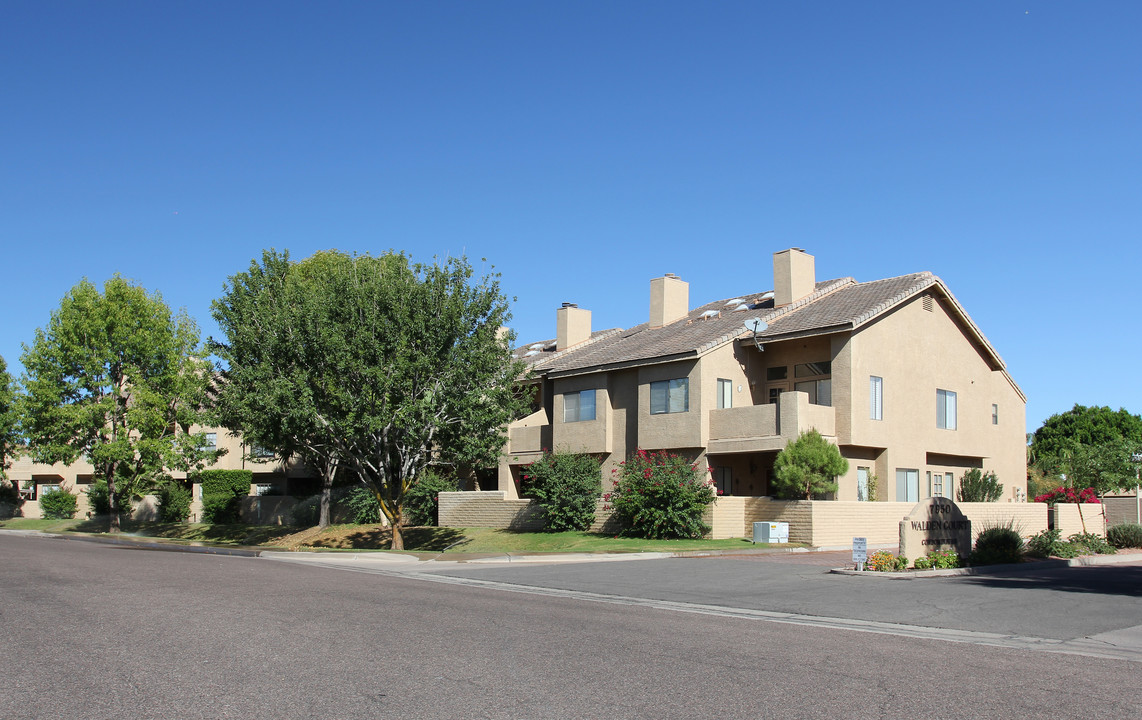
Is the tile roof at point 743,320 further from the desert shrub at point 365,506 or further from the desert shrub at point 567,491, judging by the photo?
the desert shrub at point 365,506

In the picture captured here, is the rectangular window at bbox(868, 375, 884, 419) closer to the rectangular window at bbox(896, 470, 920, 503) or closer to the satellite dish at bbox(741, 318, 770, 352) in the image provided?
the rectangular window at bbox(896, 470, 920, 503)

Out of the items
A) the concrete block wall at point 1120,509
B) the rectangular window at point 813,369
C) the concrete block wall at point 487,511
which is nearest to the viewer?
the rectangular window at point 813,369

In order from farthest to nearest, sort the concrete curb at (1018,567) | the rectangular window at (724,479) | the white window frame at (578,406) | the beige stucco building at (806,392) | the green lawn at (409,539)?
the white window frame at (578,406) < the rectangular window at (724,479) < the beige stucco building at (806,392) < the green lawn at (409,539) < the concrete curb at (1018,567)

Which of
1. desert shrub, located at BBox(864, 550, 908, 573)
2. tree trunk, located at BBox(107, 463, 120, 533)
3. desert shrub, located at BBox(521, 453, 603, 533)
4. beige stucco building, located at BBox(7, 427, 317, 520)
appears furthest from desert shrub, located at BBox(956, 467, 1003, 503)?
tree trunk, located at BBox(107, 463, 120, 533)

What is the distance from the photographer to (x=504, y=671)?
27.2ft

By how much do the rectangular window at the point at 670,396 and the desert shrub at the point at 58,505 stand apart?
1660 inches

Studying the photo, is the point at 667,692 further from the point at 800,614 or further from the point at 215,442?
the point at 215,442

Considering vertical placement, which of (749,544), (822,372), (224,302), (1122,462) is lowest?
(749,544)

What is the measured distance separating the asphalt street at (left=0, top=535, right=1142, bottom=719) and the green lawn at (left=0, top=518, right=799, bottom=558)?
37.7 feet

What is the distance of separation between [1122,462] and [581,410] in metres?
21.0

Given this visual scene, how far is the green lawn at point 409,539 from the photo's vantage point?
27.8 meters

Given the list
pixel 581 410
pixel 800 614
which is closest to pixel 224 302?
pixel 581 410

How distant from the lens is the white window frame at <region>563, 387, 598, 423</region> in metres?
37.9

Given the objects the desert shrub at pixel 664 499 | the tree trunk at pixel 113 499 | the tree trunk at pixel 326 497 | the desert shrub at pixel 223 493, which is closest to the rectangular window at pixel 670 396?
the desert shrub at pixel 664 499
